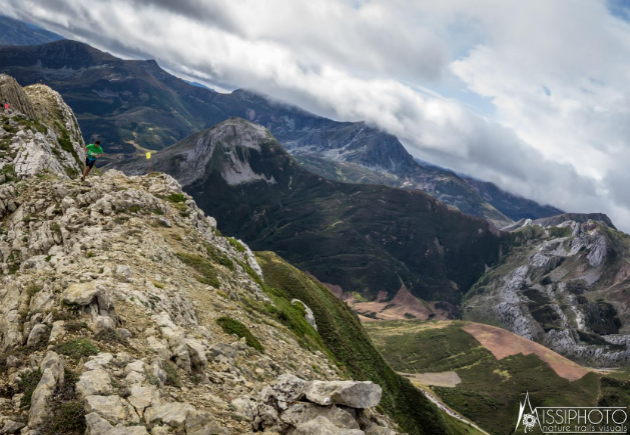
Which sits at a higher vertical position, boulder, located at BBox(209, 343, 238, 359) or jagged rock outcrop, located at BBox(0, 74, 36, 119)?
jagged rock outcrop, located at BBox(0, 74, 36, 119)

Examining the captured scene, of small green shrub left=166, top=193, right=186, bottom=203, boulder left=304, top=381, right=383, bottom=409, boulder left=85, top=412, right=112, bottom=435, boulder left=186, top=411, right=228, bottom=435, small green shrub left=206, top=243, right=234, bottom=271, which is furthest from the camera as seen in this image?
small green shrub left=166, top=193, right=186, bottom=203

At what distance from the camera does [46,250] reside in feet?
113

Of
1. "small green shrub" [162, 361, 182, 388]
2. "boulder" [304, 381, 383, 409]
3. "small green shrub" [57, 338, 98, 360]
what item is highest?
"boulder" [304, 381, 383, 409]

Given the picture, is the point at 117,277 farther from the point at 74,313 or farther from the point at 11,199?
the point at 11,199

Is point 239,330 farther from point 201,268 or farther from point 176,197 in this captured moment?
point 176,197

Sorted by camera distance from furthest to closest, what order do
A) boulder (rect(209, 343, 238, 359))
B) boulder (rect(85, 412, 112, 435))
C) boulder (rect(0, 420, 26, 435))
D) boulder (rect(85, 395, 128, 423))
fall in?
1. boulder (rect(209, 343, 238, 359))
2. boulder (rect(85, 395, 128, 423))
3. boulder (rect(85, 412, 112, 435))
4. boulder (rect(0, 420, 26, 435))

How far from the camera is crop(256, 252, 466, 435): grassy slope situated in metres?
97.3

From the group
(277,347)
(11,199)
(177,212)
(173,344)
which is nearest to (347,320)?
(177,212)

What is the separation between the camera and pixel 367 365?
10619cm

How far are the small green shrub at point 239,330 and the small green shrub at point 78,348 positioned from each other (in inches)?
614

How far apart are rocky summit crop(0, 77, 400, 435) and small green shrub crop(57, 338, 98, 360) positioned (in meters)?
0.07

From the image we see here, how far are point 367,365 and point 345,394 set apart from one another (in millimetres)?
96689

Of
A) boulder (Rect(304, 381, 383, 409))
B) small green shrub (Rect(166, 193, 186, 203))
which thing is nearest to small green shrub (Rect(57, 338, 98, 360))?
boulder (Rect(304, 381, 383, 409))

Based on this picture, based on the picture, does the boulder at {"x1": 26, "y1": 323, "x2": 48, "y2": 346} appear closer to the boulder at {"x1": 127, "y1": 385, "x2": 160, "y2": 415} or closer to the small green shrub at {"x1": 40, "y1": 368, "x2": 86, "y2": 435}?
the small green shrub at {"x1": 40, "y1": 368, "x2": 86, "y2": 435}
